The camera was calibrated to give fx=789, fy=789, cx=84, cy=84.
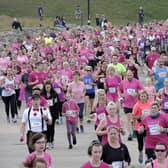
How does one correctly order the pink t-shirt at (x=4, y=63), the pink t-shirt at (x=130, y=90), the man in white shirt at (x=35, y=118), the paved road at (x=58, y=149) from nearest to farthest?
1. the man in white shirt at (x=35, y=118)
2. the paved road at (x=58, y=149)
3. the pink t-shirt at (x=130, y=90)
4. the pink t-shirt at (x=4, y=63)

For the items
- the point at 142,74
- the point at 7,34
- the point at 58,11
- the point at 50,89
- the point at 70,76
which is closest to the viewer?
the point at 50,89

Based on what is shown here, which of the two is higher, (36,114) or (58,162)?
(36,114)

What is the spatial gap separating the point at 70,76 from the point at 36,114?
305 inches

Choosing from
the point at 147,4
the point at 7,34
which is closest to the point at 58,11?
the point at 147,4

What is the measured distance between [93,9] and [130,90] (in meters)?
60.3

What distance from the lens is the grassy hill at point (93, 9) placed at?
240ft

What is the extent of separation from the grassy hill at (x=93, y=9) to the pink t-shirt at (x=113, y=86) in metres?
50.4

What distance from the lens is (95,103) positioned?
1478 centimetres

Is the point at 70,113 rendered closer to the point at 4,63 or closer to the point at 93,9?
the point at 4,63

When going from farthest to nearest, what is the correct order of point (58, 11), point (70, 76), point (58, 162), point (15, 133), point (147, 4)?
point (147, 4) < point (58, 11) < point (70, 76) < point (15, 133) < point (58, 162)

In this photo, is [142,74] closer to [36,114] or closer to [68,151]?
[68,151]

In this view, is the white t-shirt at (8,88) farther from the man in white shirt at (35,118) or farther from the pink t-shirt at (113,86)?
the man in white shirt at (35,118)

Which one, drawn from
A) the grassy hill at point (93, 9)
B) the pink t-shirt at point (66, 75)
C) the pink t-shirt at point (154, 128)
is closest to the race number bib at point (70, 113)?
the pink t-shirt at point (154, 128)

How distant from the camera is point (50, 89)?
16.7 metres
